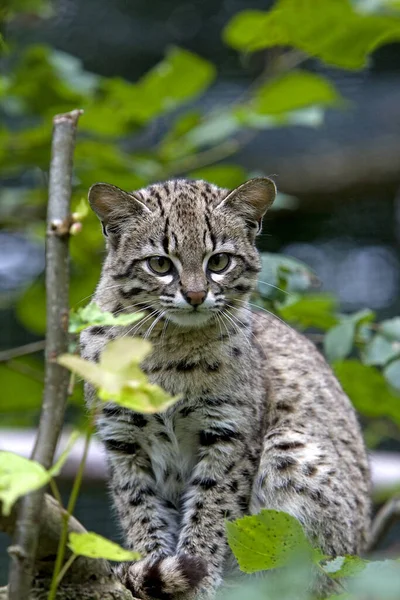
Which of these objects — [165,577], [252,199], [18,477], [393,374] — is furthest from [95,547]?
[393,374]

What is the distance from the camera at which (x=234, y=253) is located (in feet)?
14.1

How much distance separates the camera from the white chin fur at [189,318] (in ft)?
13.4

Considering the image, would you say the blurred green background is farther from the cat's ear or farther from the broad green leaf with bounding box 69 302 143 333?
the cat's ear

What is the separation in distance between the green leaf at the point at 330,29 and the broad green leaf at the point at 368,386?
1540mm

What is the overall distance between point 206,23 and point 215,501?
6.07 m

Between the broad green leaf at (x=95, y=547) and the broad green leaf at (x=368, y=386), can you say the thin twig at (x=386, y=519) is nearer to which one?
the broad green leaf at (x=368, y=386)

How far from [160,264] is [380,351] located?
126 cm

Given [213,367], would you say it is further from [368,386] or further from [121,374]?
[121,374]

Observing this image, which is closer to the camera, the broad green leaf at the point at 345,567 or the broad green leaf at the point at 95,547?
the broad green leaf at the point at 95,547

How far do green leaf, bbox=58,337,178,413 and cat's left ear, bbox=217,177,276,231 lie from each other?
7.81 feet

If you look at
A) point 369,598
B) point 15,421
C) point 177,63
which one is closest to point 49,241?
point 369,598


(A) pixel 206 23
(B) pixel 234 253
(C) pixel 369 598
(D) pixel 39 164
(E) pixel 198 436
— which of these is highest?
(A) pixel 206 23

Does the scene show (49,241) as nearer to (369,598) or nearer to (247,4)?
(369,598)

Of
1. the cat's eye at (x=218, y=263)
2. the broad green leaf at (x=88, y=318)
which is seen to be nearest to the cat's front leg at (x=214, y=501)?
the cat's eye at (x=218, y=263)
